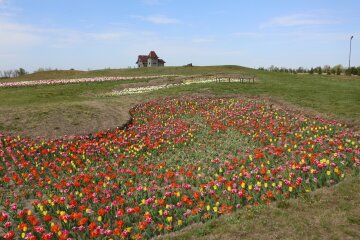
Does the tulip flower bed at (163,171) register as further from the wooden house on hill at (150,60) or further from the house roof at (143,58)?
the house roof at (143,58)

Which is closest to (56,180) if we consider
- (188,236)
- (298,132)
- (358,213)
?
(188,236)

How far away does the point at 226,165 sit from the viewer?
10.1 meters

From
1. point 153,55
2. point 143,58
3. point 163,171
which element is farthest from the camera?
point 143,58

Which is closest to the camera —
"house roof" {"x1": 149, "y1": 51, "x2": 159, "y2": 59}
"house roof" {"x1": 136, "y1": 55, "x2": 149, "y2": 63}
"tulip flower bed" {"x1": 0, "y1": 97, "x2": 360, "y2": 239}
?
"tulip flower bed" {"x1": 0, "y1": 97, "x2": 360, "y2": 239}

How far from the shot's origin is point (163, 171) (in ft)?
34.1

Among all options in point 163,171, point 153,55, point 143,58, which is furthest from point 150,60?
point 163,171

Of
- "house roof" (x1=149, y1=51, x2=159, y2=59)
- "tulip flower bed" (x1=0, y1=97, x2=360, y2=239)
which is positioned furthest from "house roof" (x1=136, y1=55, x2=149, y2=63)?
"tulip flower bed" (x1=0, y1=97, x2=360, y2=239)

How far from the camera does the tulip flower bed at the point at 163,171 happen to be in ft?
23.3

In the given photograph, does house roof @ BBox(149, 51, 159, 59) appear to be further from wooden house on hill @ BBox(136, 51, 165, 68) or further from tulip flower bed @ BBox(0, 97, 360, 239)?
tulip flower bed @ BBox(0, 97, 360, 239)

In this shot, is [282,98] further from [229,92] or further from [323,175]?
[323,175]

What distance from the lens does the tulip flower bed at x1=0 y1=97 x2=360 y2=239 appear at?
712 centimetres

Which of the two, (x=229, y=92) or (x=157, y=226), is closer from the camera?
(x=157, y=226)

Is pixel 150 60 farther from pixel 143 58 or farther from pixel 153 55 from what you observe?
pixel 143 58

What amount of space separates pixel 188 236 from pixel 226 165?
13.6 feet
